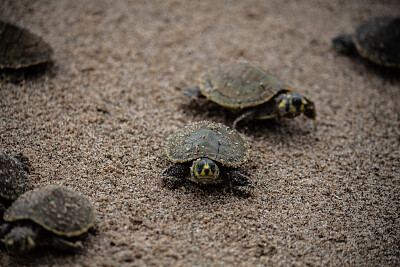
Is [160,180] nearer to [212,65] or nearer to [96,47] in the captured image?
[212,65]

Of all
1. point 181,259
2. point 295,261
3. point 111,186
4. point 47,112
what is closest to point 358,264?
point 295,261

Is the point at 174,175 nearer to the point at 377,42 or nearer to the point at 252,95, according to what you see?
the point at 252,95

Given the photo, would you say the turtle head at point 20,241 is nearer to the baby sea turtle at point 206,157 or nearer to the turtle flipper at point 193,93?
the baby sea turtle at point 206,157

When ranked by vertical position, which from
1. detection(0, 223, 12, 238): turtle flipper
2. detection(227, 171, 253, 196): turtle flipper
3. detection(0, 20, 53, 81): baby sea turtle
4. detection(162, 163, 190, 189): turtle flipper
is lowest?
detection(227, 171, 253, 196): turtle flipper

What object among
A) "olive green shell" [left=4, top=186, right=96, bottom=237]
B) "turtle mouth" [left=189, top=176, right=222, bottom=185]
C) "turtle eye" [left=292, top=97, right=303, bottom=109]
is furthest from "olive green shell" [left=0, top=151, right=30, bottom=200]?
"turtle eye" [left=292, top=97, right=303, bottom=109]

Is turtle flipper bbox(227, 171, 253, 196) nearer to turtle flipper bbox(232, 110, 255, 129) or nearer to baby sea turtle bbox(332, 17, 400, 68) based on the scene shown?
turtle flipper bbox(232, 110, 255, 129)

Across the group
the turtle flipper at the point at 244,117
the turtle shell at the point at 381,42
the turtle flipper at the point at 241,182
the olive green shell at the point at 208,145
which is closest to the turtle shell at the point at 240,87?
the turtle flipper at the point at 244,117

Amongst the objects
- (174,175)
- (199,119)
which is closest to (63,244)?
(174,175)
